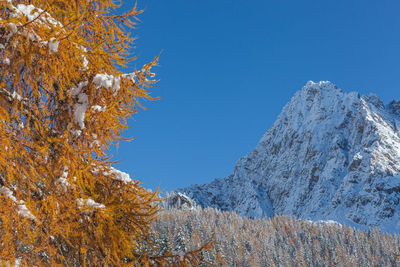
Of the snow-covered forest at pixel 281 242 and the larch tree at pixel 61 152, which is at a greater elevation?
the snow-covered forest at pixel 281 242

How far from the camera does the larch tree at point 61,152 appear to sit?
412 centimetres

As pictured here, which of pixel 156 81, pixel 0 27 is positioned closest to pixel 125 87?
pixel 156 81

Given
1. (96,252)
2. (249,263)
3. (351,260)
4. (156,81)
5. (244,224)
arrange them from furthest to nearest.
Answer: (244,224)
(351,260)
(249,263)
(156,81)
(96,252)

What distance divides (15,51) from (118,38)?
8.50ft

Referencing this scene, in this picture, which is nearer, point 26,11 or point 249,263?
point 26,11

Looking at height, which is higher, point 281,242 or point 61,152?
point 281,242

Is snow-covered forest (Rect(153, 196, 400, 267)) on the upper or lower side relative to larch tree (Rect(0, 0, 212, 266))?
upper

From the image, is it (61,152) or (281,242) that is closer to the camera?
(61,152)

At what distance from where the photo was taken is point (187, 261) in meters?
5.74

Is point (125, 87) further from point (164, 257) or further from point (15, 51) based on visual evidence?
point (164, 257)

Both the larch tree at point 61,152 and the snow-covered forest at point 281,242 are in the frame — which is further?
the snow-covered forest at point 281,242

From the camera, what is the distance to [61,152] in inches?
183

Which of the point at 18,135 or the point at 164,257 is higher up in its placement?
the point at 18,135

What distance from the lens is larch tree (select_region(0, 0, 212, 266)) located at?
4117mm
